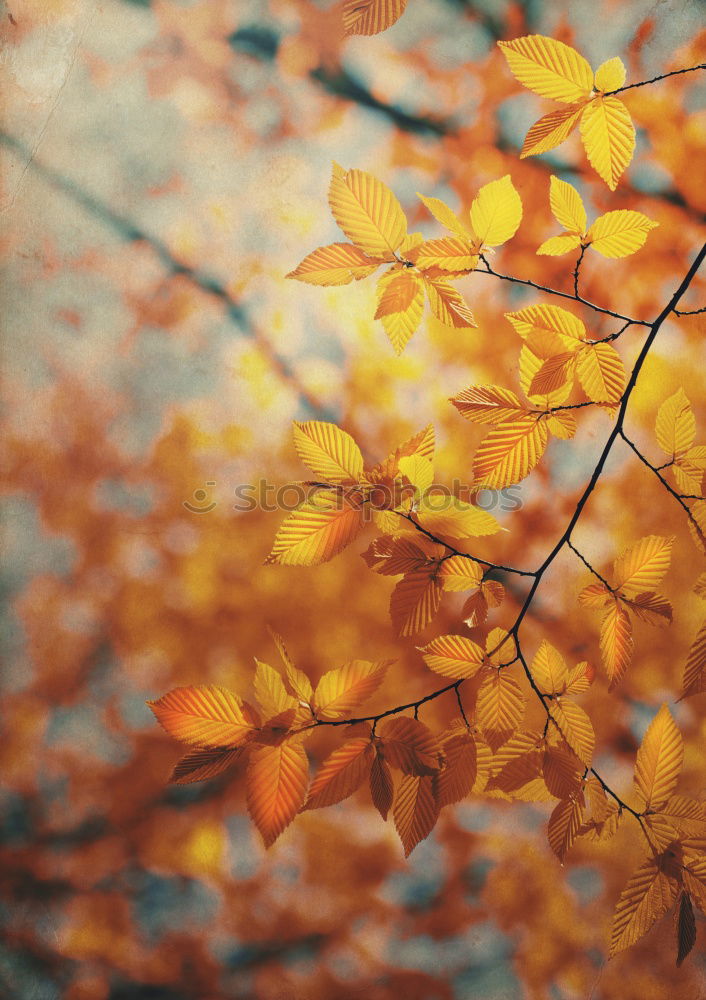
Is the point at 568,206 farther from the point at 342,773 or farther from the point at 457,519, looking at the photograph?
the point at 342,773

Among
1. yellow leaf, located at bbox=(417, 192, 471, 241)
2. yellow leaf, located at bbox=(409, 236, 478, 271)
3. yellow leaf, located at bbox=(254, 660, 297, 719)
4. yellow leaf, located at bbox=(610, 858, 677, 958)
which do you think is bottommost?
yellow leaf, located at bbox=(610, 858, 677, 958)

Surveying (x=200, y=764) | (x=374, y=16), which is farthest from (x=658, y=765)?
(x=374, y=16)

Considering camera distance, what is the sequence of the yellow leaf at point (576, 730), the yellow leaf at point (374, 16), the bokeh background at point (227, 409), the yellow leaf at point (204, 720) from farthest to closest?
the bokeh background at point (227, 409)
the yellow leaf at point (576, 730)
the yellow leaf at point (204, 720)
the yellow leaf at point (374, 16)

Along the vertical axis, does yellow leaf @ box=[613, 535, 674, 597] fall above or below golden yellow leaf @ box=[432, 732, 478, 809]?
above

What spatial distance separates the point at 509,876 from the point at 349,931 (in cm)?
21

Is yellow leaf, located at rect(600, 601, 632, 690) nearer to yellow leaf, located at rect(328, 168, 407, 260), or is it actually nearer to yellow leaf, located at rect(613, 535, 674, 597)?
yellow leaf, located at rect(613, 535, 674, 597)

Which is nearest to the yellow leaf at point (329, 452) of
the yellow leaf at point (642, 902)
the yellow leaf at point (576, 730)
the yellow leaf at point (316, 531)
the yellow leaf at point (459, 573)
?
the yellow leaf at point (316, 531)

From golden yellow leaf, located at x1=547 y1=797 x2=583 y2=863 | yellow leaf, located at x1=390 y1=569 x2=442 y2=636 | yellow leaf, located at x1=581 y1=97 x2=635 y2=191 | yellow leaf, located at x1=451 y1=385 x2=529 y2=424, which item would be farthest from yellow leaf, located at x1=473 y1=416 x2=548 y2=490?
golden yellow leaf, located at x1=547 y1=797 x2=583 y2=863

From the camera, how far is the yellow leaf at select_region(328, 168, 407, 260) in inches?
22.5

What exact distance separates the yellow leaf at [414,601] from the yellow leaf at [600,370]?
0.23 metres

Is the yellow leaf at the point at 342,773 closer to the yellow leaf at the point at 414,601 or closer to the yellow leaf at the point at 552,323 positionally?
the yellow leaf at the point at 414,601

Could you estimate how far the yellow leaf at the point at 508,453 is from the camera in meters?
0.60

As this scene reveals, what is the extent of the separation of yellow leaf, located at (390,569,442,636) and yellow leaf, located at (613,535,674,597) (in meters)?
0.19

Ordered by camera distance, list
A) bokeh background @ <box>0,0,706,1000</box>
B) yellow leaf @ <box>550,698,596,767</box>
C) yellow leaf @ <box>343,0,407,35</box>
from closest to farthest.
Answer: yellow leaf @ <box>343,0,407,35</box>
yellow leaf @ <box>550,698,596,767</box>
bokeh background @ <box>0,0,706,1000</box>
